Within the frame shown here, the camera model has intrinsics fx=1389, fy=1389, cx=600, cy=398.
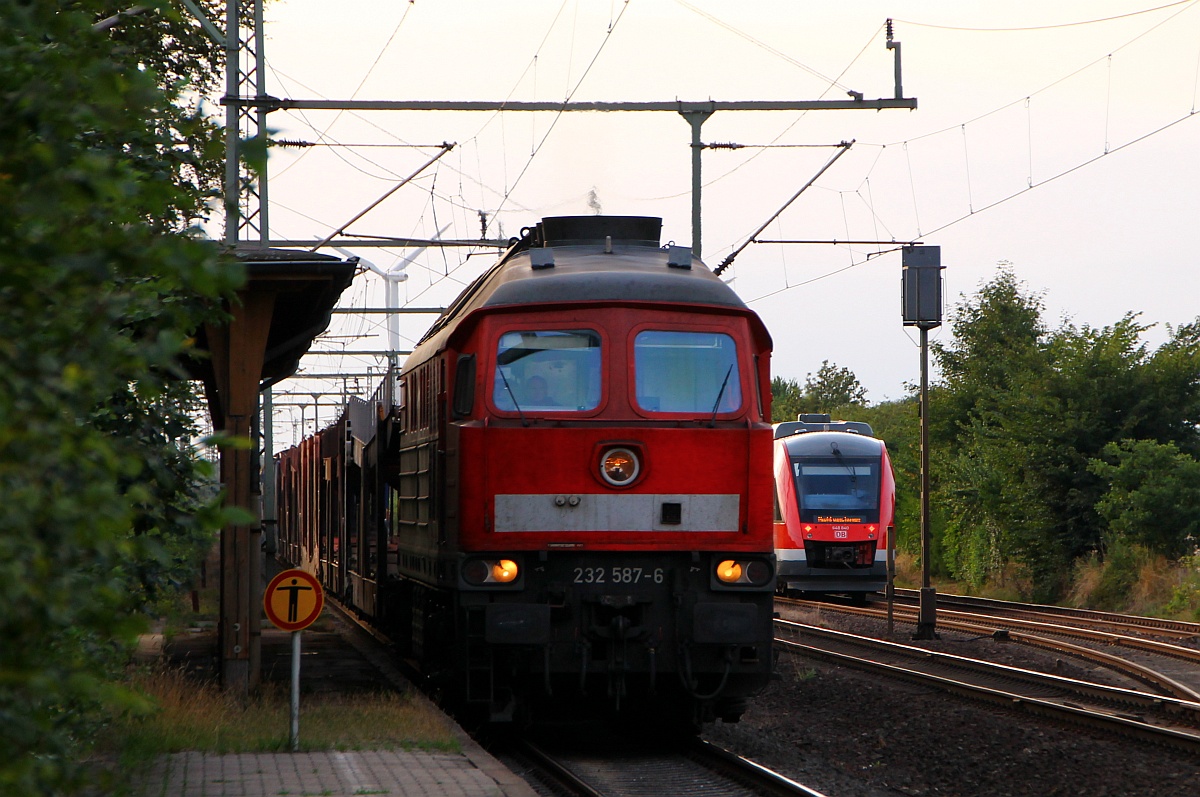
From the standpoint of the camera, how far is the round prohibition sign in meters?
9.66

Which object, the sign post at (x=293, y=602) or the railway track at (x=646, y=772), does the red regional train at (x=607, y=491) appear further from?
the sign post at (x=293, y=602)

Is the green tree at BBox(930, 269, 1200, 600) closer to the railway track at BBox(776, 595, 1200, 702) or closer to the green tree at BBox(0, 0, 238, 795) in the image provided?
the railway track at BBox(776, 595, 1200, 702)

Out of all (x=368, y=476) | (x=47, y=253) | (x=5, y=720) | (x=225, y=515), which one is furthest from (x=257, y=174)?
(x=368, y=476)

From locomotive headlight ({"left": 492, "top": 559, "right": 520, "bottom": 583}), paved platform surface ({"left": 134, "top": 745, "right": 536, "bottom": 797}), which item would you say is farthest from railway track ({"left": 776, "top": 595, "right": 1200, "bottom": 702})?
paved platform surface ({"left": 134, "top": 745, "right": 536, "bottom": 797})

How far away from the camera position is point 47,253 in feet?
8.14

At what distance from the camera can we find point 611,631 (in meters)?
9.45

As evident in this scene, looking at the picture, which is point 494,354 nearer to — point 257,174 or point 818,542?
point 257,174

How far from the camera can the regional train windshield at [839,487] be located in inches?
973

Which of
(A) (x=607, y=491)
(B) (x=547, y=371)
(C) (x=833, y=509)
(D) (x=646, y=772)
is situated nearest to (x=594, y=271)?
(B) (x=547, y=371)

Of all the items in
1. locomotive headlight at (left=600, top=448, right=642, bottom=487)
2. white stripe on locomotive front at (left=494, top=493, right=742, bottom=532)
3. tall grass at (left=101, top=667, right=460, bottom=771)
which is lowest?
tall grass at (left=101, top=667, right=460, bottom=771)

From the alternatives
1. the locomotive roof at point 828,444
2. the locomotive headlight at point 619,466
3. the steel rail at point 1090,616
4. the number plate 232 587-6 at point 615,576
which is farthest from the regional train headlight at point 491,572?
the locomotive roof at point 828,444

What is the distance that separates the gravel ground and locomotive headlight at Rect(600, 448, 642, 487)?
2.34 metres

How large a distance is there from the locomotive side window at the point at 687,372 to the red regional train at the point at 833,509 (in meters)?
15.1

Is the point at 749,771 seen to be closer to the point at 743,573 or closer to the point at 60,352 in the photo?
the point at 743,573
